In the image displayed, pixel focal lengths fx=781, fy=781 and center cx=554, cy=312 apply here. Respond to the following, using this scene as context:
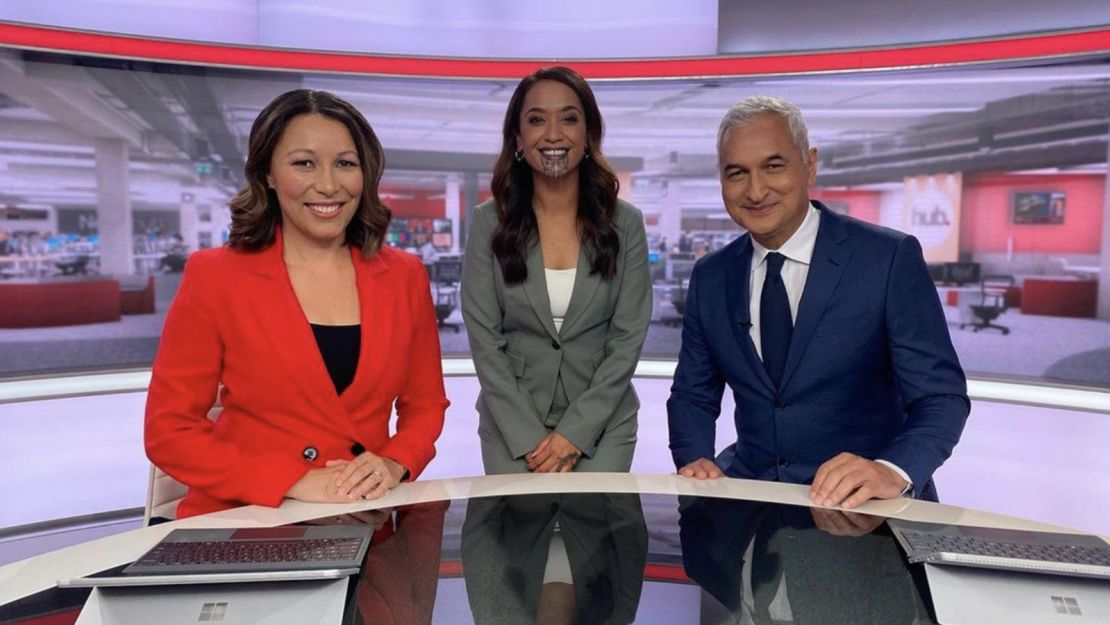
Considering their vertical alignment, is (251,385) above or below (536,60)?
below

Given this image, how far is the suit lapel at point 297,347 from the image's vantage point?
162 centimetres

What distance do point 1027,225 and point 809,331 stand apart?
Answer: 6.47 metres

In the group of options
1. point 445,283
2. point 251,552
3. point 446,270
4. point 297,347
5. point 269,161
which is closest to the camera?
point 251,552

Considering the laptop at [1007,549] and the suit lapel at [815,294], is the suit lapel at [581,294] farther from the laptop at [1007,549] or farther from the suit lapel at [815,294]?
the laptop at [1007,549]

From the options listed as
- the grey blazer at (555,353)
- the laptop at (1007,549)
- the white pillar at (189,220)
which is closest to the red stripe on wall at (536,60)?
the white pillar at (189,220)

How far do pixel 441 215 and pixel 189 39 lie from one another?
2452mm

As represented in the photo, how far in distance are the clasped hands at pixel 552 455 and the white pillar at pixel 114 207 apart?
225 inches

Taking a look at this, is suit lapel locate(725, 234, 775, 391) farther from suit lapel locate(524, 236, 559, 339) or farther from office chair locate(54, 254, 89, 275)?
office chair locate(54, 254, 89, 275)

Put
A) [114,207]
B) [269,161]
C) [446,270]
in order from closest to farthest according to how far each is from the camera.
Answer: [269,161]
[114,207]
[446,270]

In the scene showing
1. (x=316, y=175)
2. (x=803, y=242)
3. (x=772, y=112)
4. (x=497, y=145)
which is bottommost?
(x=803, y=242)

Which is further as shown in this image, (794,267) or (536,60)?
(536,60)

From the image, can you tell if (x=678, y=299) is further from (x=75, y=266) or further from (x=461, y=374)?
(x=75, y=266)

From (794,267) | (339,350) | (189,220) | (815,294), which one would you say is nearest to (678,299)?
(189,220)

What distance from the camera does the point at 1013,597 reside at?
103cm
